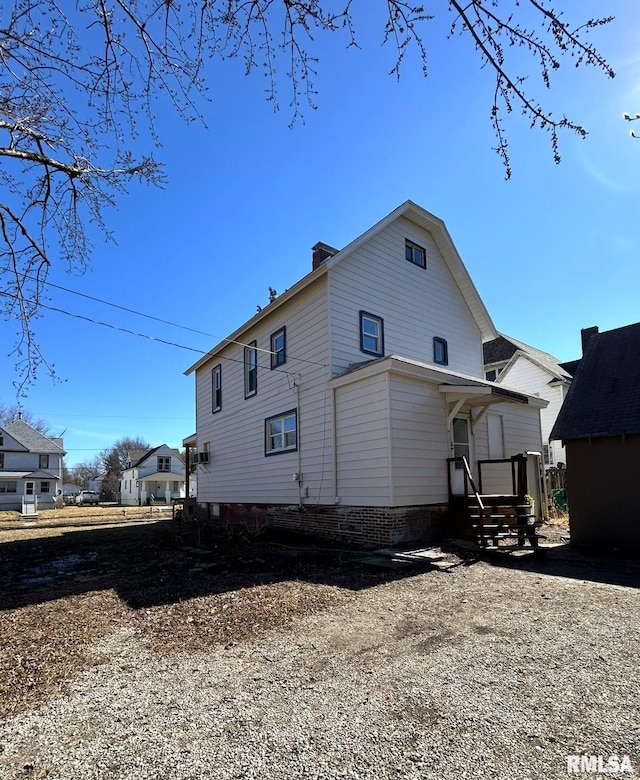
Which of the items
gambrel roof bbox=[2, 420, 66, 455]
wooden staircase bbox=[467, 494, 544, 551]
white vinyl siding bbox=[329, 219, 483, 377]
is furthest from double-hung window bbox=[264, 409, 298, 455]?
gambrel roof bbox=[2, 420, 66, 455]

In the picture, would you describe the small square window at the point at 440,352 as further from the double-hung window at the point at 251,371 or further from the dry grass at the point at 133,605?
the dry grass at the point at 133,605

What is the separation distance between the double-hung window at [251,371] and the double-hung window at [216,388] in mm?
2647

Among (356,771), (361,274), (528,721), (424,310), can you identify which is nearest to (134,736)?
(356,771)

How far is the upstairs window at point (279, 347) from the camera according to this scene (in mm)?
13828

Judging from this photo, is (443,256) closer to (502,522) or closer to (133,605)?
(502,522)

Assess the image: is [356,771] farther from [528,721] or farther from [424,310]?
[424,310]

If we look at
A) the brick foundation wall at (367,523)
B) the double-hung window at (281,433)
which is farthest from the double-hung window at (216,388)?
the brick foundation wall at (367,523)

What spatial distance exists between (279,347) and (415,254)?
5.04 metres

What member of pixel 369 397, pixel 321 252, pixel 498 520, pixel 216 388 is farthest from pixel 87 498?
pixel 498 520

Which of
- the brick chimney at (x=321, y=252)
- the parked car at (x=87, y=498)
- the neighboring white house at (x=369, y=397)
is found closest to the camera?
the neighboring white house at (x=369, y=397)

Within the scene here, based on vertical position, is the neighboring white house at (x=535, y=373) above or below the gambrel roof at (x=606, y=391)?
above

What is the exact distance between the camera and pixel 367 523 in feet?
33.8

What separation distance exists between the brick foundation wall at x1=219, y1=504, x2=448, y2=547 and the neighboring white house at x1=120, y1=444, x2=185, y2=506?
39.7 metres

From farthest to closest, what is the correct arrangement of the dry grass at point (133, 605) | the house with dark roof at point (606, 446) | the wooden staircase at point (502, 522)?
the house with dark roof at point (606, 446) < the wooden staircase at point (502, 522) < the dry grass at point (133, 605)
